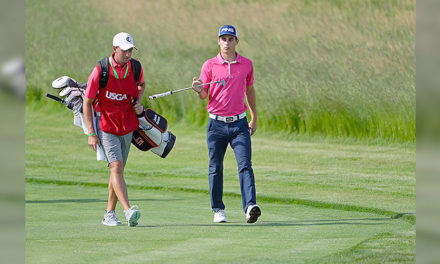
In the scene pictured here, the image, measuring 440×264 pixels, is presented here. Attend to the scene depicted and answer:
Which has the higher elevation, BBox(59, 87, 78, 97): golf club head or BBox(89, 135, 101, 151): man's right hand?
BBox(59, 87, 78, 97): golf club head

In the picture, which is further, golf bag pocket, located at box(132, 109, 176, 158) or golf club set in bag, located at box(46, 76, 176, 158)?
golf bag pocket, located at box(132, 109, 176, 158)

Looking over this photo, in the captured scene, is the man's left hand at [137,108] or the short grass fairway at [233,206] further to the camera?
the man's left hand at [137,108]

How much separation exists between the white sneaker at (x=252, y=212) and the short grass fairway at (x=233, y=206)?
74 millimetres

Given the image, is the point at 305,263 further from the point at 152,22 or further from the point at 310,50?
the point at 152,22

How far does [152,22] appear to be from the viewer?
23.0 metres

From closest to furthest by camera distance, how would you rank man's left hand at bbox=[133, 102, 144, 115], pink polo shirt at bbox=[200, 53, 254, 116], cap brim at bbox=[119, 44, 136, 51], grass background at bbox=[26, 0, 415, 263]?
grass background at bbox=[26, 0, 415, 263]
cap brim at bbox=[119, 44, 136, 51]
man's left hand at bbox=[133, 102, 144, 115]
pink polo shirt at bbox=[200, 53, 254, 116]

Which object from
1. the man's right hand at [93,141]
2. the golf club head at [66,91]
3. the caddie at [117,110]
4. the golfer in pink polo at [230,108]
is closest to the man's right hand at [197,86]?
the golfer in pink polo at [230,108]

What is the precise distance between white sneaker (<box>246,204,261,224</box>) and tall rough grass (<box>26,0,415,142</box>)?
955cm

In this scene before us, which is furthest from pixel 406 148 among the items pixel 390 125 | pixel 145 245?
pixel 145 245

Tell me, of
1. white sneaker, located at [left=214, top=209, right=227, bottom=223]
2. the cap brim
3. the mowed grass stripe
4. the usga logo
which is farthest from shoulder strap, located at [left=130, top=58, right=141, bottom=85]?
the mowed grass stripe

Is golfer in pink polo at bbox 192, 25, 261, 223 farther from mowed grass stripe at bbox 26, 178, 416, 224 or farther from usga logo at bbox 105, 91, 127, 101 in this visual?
mowed grass stripe at bbox 26, 178, 416, 224

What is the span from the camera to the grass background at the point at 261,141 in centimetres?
637

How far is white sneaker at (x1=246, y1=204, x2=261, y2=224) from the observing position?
23.3 feet

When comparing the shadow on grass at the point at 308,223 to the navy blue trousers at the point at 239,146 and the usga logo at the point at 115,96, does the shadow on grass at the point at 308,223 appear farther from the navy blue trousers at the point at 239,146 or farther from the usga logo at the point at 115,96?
the usga logo at the point at 115,96
